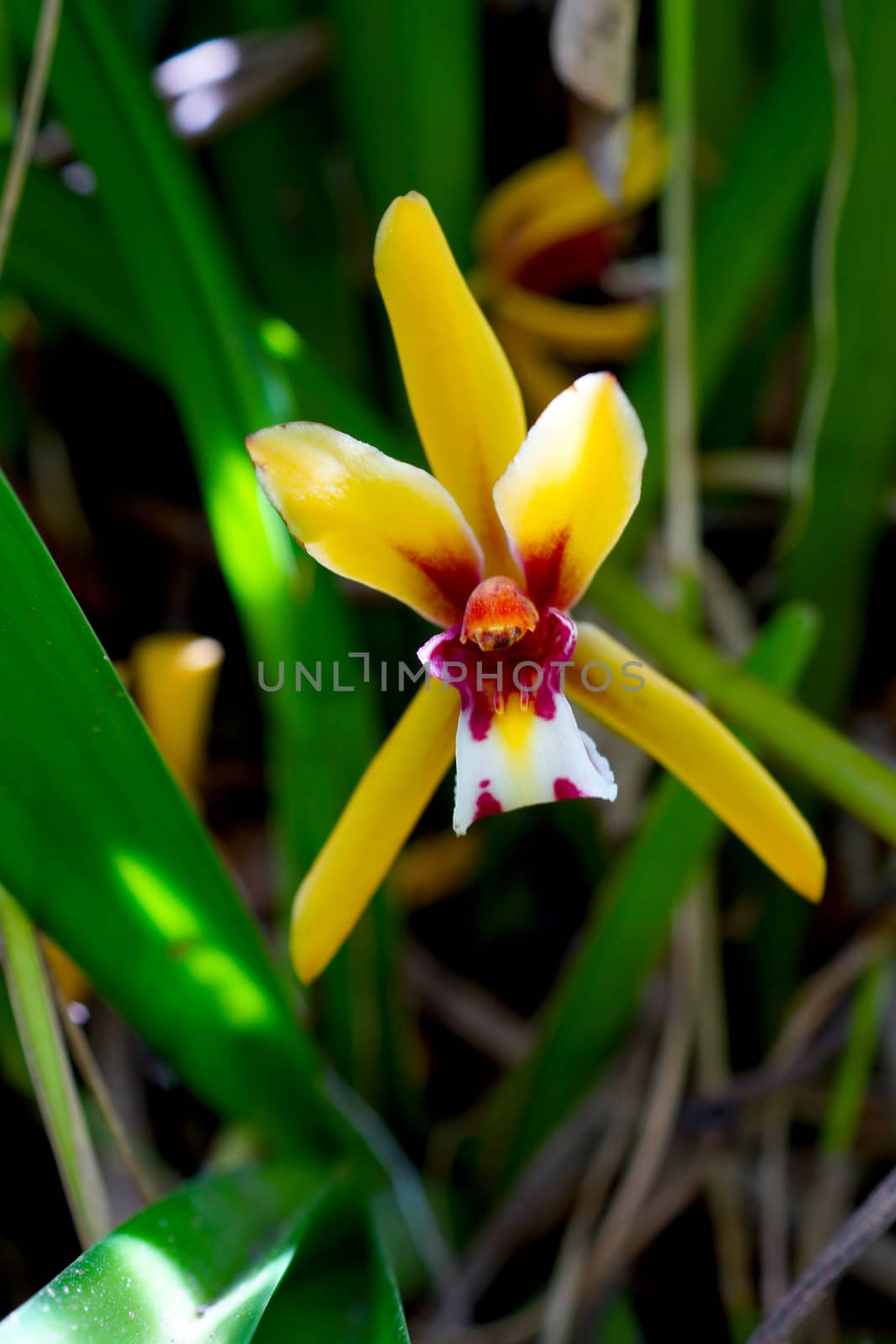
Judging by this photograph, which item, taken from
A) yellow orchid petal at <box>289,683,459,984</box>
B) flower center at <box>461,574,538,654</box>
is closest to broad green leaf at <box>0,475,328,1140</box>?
yellow orchid petal at <box>289,683,459,984</box>

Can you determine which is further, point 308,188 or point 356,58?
point 308,188

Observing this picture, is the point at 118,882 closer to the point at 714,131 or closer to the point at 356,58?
the point at 356,58

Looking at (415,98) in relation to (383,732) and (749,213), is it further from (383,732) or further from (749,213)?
(383,732)

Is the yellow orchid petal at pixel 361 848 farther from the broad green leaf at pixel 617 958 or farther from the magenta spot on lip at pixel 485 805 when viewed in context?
the broad green leaf at pixel 617 958

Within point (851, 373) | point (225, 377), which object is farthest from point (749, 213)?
point (225, 377)

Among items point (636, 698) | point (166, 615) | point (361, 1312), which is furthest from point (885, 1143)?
point (166, 615)

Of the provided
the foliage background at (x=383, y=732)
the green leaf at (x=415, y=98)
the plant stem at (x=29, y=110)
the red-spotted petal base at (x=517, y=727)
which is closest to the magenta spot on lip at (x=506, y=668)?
the red-spotted petal base at (x=517, y=727)
